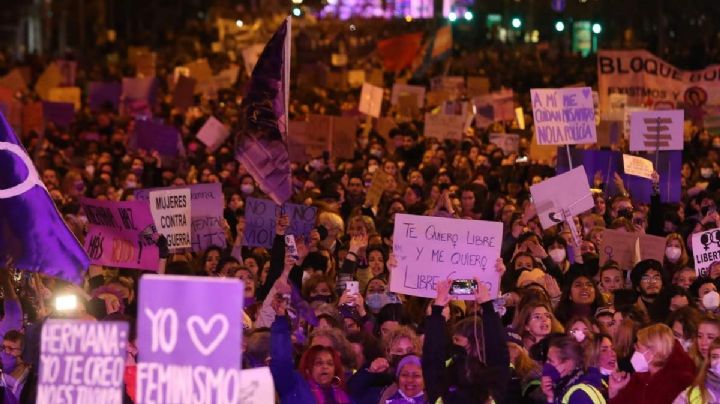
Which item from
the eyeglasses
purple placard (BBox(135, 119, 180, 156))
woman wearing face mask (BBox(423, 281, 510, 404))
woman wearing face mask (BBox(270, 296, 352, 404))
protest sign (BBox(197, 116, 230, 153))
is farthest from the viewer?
protest sign (BBox(197, 116, 230, 153))

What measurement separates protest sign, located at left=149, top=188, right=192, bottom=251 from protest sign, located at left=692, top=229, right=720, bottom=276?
355cm

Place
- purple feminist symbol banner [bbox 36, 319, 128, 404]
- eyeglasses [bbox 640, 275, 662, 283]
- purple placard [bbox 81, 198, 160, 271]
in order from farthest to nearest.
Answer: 1. purple placard [bbox 81, 198, 160, 271]
2. eyeglasses [bbox 640, 275, 662, 283]
3. purple feminist symbol banner [bbox 36, 319, 128, 404]

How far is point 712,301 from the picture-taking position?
985 centimetres

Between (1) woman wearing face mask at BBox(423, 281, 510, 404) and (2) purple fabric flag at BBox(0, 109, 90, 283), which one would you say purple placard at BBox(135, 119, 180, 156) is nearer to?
(2) purple fabric flag at BBox(0, 109, 90, 283)

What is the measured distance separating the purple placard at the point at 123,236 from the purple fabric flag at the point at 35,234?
2.32 metres

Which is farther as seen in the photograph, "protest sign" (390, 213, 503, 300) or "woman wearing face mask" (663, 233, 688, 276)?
"woman wearing face mask" (663, 233, 688, 276)

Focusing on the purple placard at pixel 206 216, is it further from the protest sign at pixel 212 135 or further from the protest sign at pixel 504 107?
the protest sign at pixel 504 107

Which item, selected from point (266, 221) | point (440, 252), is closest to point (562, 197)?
point (266, 221)

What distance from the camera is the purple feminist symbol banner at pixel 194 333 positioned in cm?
635

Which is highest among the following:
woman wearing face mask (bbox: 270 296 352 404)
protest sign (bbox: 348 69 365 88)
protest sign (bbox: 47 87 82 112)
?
protest sign (bbox: 348 69 365 88)

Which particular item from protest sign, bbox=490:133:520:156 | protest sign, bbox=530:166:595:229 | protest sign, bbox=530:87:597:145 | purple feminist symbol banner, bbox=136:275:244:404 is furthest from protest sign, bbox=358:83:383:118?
purple feminist symbol banner, bbox=136:275:244:404

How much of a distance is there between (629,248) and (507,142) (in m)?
8.66

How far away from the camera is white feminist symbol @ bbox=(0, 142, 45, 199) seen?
941 cm

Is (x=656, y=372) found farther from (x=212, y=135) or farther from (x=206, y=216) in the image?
(x=212, y=135)
